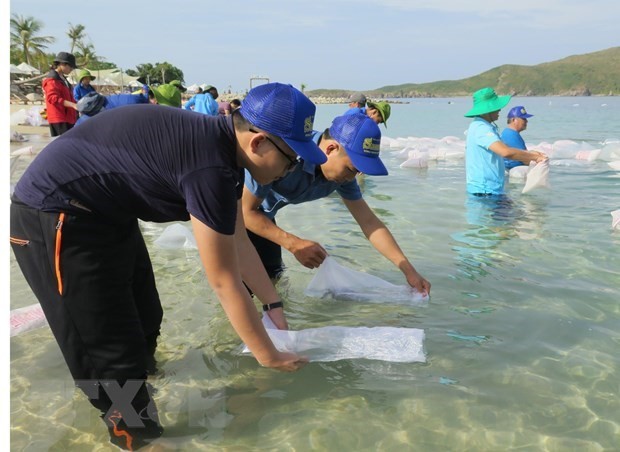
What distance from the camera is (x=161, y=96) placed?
4781 mm

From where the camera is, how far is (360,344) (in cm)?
247

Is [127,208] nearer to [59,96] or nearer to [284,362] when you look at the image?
[284,362]

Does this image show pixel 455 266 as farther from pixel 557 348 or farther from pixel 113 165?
pixel 113 165

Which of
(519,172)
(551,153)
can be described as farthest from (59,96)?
(551,153)

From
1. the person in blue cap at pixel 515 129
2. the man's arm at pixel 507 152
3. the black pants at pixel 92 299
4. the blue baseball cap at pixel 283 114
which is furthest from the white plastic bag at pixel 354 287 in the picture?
the person in blue cap at pixel 515 129

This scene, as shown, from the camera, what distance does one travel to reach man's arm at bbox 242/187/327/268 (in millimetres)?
2715

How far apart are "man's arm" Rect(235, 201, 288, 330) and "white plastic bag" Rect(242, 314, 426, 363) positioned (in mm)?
49

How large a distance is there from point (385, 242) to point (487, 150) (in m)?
2.92

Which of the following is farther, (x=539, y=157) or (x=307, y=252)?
(x=539, y=157)

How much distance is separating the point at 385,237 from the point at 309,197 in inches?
19.8

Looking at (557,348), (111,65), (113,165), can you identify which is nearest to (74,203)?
(113,165)

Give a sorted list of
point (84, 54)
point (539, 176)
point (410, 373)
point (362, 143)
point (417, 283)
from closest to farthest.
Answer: point (362, 143), point (410, 373), point (417, 283), point (539, 176), point (84, 54)

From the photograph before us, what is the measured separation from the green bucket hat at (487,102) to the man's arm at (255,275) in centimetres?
374

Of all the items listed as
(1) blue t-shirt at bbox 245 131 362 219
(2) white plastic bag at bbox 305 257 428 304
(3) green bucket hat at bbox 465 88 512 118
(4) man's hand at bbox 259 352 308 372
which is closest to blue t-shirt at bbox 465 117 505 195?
(3) green bucket hat at bbox 465 88 512 118
